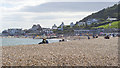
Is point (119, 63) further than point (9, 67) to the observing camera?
Yes

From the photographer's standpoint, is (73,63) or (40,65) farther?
(73,63)

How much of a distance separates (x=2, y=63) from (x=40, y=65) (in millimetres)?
2651

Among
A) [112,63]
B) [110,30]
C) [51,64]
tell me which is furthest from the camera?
[110,30]

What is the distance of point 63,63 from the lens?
13.5 m

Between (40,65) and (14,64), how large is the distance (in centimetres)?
175

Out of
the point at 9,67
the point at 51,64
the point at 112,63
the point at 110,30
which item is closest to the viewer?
the point at 9,67

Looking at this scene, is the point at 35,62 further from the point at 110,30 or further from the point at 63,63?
the point at 110,30

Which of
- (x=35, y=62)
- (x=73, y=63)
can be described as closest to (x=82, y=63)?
(x=73, y=63)

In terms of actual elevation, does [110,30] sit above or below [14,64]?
below

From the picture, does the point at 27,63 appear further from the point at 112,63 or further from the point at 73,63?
the point at 112,63

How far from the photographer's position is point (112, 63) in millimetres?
14016

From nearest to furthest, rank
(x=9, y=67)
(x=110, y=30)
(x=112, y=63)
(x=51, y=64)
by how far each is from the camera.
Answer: (x=9, y=67), (x=51, y=64), (x=112, y=63), (x=110, y=30)

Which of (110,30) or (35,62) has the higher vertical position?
(35,62)

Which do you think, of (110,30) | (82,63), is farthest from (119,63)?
(110,30)
